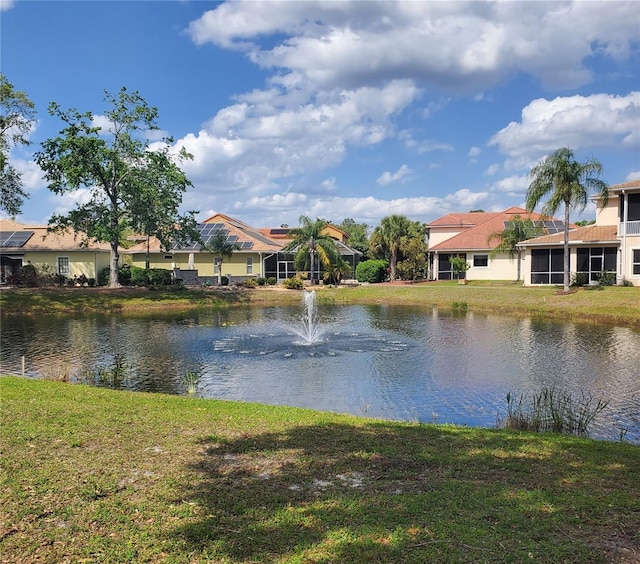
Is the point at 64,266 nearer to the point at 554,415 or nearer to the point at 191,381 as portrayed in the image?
the point at 191,381

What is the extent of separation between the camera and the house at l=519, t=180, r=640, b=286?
35.7m

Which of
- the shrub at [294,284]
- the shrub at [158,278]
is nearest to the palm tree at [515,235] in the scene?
the shrub at [294,284]

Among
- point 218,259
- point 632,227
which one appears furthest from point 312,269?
point 632,227

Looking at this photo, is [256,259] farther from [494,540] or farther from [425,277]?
[494,540]

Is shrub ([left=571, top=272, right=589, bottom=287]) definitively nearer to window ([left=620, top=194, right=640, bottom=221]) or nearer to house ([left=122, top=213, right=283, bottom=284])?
window ([left=620, top=194, right=640, bottom=221])

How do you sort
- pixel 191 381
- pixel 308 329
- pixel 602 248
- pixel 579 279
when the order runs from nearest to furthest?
pixel 191 381
pixel 308 329
pixel 579 279
pixel 602 248

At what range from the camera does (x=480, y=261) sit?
4978cm

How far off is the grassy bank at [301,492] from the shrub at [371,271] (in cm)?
4136

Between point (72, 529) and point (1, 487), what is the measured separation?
145 centimetres

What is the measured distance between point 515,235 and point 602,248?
8290 millimetres

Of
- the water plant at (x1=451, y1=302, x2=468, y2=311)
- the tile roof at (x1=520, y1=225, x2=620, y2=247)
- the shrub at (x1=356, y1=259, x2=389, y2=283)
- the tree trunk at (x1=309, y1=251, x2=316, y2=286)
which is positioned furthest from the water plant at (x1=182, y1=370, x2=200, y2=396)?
the shrub at (x1=356, y1=259, x2=389, y2=283)

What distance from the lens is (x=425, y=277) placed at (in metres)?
56.8

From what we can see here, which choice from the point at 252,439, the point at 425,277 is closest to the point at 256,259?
the point at 425,277

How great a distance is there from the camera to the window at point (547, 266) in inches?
1603
